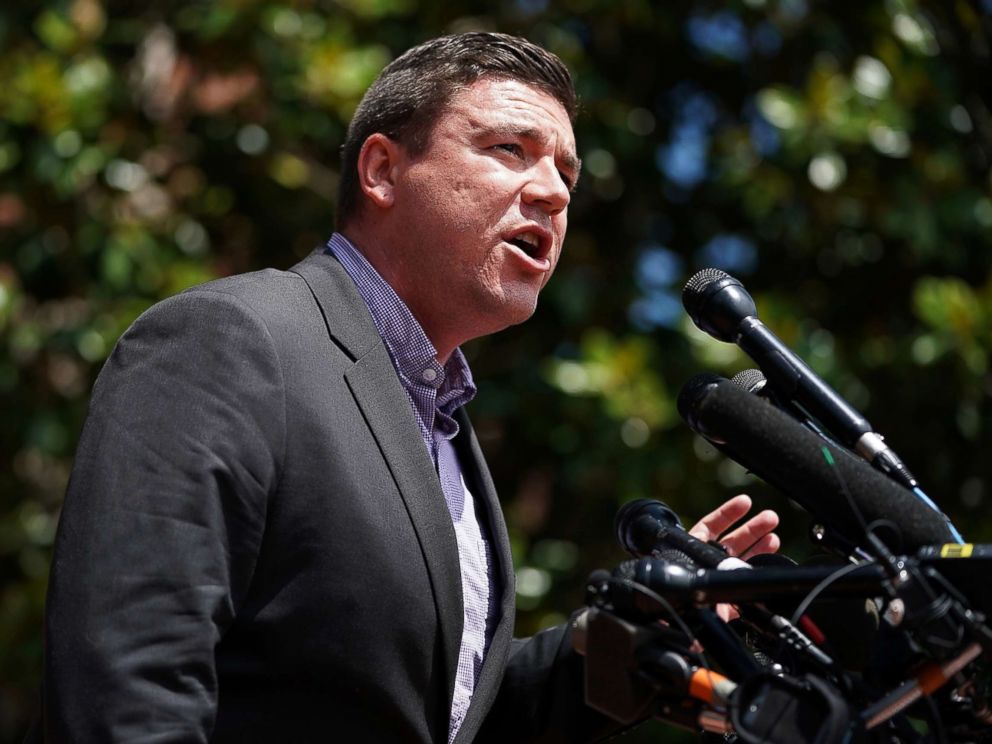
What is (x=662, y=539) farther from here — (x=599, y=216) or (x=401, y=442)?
(x=599, y=216)

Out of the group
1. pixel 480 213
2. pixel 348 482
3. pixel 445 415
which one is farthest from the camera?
pixel 445 415

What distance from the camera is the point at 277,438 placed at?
2.13 meters

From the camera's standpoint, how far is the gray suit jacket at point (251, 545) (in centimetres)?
191

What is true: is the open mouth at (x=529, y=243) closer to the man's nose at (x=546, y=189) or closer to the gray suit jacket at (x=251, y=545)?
the man's nose at (x=546, y=189)

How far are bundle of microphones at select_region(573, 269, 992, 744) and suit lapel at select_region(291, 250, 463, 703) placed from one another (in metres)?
0.48

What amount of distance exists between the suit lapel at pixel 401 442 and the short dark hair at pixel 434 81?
0.42 meters

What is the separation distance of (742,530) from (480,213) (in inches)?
29.7

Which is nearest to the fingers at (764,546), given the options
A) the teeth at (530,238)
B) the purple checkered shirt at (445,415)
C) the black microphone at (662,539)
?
the black microphone at (662,539)

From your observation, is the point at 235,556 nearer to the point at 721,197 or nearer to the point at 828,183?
the point at 828,183

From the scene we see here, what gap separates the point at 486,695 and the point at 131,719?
755 mm

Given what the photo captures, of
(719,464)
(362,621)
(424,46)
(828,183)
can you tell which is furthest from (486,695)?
(828,183)

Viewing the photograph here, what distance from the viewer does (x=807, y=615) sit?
187cm

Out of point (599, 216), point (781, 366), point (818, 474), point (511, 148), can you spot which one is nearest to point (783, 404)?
point (781, 366)

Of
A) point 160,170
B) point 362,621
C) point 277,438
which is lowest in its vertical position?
point 160,170
